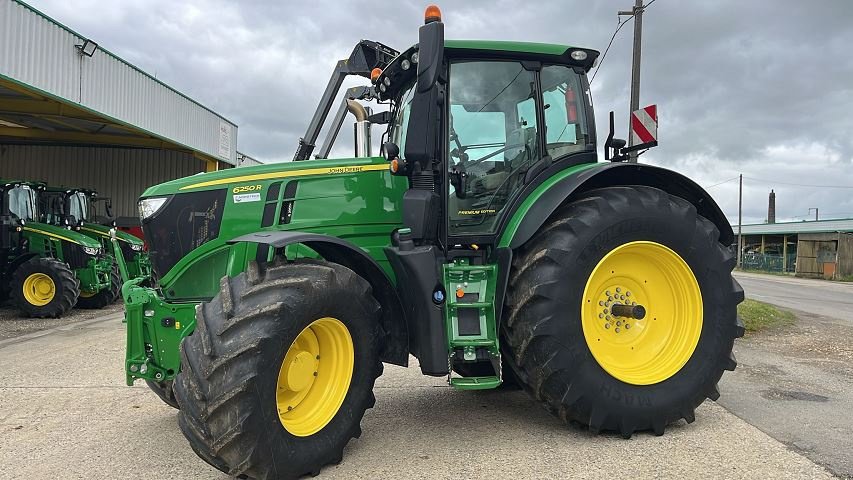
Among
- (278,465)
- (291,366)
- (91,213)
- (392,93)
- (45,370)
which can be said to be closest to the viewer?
(278,465)

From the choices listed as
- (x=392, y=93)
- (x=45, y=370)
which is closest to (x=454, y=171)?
(x=392, y=93)

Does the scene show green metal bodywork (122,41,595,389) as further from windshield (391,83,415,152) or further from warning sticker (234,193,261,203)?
windshield (391,83,415,152)

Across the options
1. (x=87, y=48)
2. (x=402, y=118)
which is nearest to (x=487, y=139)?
(x=402, y=118)

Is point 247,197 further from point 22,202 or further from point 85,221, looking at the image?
point 85,221

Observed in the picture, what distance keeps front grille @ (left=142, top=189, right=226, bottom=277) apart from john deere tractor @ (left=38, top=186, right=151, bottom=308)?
28.7ft

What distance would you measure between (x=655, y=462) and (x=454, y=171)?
2126mm

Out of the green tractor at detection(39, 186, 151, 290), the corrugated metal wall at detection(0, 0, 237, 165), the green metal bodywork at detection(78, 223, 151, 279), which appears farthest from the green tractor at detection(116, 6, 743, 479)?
the green metal bodywork at detection(78, 223, 151, 279)

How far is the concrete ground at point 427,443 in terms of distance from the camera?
3.32 m

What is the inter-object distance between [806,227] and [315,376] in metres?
46.6

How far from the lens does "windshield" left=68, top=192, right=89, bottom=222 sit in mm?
12805

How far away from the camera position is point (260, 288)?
303 cm

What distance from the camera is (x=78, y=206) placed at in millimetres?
13023

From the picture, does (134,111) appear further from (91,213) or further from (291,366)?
(291,366)

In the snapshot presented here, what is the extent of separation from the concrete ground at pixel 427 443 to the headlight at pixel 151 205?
146cm
